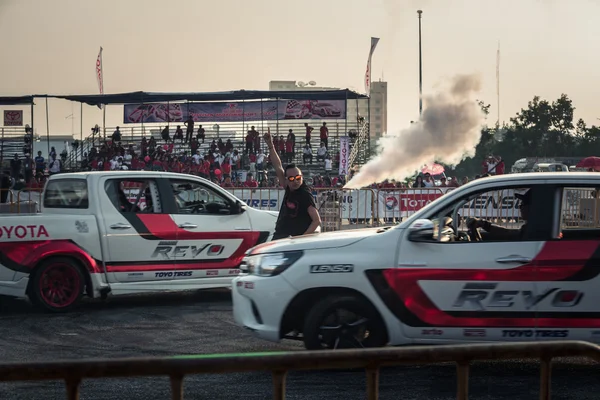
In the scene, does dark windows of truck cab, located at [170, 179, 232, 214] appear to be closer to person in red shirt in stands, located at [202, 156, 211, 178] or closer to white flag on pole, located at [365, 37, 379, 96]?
person in red shirt in stands, located at [202, 156, 211, 178]

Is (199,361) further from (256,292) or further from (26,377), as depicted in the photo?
(256,292)

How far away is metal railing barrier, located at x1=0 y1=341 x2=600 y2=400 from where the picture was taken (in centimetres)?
299

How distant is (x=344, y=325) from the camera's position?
6480 millimetres

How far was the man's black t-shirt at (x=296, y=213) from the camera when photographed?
934cm

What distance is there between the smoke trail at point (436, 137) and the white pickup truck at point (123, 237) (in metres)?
11.3

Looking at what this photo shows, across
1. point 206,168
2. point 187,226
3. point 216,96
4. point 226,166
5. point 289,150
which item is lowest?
point 187,226

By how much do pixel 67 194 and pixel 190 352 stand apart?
3.83 m

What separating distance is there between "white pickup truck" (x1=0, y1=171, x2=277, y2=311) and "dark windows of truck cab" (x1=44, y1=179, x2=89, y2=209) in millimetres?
13

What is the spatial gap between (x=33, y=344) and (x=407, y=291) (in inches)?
154

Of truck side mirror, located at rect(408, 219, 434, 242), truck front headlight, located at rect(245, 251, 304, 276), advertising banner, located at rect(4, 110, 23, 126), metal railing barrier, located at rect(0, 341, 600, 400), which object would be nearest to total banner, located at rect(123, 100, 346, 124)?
advertising banner, located at rect(4, 110, 23, 126)

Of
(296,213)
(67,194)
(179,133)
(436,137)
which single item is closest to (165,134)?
(179,133)

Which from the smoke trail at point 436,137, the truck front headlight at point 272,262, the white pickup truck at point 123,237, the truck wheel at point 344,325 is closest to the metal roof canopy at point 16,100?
the smoke trail at point 436,137

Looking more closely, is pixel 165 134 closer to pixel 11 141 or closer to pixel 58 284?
pixel 11 141

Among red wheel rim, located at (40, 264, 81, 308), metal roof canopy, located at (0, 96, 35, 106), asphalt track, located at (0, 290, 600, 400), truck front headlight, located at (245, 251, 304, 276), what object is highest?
metal roof canopy, located at (0, 96, 35, 106)
